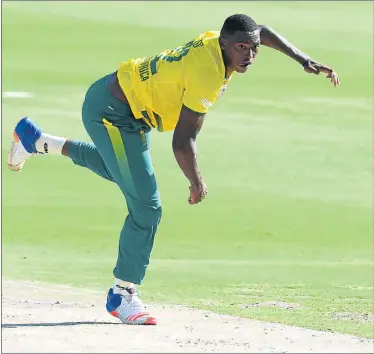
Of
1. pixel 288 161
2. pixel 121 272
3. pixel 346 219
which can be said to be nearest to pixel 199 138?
pixel 288 161

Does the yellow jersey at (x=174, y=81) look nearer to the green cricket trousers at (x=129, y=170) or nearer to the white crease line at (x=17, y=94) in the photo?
the green cricket trousers at (x=129, y=170)

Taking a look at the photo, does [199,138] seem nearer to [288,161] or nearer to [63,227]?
[288,161]

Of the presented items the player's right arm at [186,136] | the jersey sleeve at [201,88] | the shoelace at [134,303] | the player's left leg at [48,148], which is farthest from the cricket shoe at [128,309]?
the jersey sleeve at [201,88]

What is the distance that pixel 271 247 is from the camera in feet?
38.2

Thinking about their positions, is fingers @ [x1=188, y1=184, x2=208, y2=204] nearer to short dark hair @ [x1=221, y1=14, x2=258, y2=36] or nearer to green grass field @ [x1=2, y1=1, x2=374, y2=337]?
short dark hair @ [x1=221, y1=14, x2=258, y2=36]

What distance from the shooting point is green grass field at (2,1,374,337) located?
9.94m

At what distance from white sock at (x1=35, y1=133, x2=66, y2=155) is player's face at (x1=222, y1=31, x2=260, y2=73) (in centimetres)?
157

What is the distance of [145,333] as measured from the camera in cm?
734

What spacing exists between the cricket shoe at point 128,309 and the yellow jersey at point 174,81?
107 cm

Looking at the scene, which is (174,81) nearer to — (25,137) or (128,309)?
(128,309)

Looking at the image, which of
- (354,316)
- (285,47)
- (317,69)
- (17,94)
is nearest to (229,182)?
(17,94)

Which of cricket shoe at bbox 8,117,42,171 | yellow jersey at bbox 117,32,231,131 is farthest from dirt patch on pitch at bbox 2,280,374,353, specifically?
yellow jersey at bbox 117,32,231,131

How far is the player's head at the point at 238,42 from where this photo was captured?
24.0 feet

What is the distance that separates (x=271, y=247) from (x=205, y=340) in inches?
179
